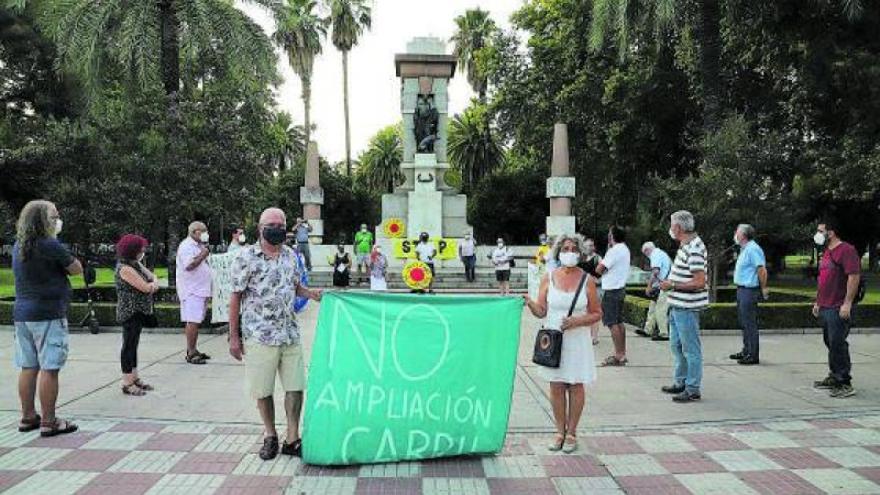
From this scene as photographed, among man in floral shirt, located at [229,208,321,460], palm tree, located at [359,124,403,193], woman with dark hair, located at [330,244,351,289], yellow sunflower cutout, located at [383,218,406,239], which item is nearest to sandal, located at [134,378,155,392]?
man in floral shirt, located at [229,208,321,460]

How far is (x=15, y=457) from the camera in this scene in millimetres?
5711

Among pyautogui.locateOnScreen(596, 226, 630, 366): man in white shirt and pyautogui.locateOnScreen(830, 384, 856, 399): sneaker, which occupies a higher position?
pyautogui.locateOnScreen(596, 226, 630, 366): man in white shirt

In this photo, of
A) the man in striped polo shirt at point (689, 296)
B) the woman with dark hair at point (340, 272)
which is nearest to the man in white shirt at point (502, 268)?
the woman with dark hair at point (340, 272)

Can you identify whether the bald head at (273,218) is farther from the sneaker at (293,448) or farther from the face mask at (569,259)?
the face mask at (569,259)

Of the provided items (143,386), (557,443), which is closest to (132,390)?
(143,386)

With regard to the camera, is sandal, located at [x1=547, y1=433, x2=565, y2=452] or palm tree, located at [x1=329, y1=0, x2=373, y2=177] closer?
sandal, located at [x1=547, y1=433, x2=565, y2=452]

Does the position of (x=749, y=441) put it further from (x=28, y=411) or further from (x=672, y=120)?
(x=672, y=120)

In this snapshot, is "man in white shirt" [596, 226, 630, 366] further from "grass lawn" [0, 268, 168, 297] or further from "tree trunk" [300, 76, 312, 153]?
"tree trunk" [300, 76, 312, 153]

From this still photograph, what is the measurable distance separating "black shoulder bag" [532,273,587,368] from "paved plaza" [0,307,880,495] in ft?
2.45

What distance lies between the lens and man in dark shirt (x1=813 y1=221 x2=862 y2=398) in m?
7.91

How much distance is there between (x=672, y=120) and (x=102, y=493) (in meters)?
28.0

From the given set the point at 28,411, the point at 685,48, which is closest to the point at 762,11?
the point at 685,48

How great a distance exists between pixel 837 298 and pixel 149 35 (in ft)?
52.1

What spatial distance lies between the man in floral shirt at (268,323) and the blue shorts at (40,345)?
179 cm
